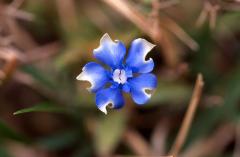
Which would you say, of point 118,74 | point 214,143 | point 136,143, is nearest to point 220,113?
point 214,143

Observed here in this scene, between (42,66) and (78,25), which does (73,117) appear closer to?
(42,66)

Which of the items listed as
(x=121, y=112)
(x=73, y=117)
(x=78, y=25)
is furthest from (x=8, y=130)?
(x=78, y=25)

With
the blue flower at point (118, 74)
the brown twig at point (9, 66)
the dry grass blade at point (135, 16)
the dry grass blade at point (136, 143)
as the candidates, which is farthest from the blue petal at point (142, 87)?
the dry grass blade at point (136, 143)

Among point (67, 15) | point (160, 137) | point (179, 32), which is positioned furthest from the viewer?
point (67, 15)

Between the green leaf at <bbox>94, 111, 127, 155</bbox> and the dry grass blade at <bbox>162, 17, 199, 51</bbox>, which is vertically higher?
the dry grass blade at <bbox>162, 17, 199, 51</bbox>

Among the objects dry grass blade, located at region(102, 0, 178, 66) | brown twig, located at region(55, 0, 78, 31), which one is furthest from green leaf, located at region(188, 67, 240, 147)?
brown twig, located at region(55, 0, 78, 31)

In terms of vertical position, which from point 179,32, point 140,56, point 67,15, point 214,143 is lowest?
point 140,56

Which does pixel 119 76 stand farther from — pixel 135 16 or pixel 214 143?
pixel 214 143

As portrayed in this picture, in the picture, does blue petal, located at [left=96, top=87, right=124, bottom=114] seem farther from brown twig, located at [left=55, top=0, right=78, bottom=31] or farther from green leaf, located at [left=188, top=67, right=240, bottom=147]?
brown twig, located at [left=55, top=0, right=78, bottom=31]
